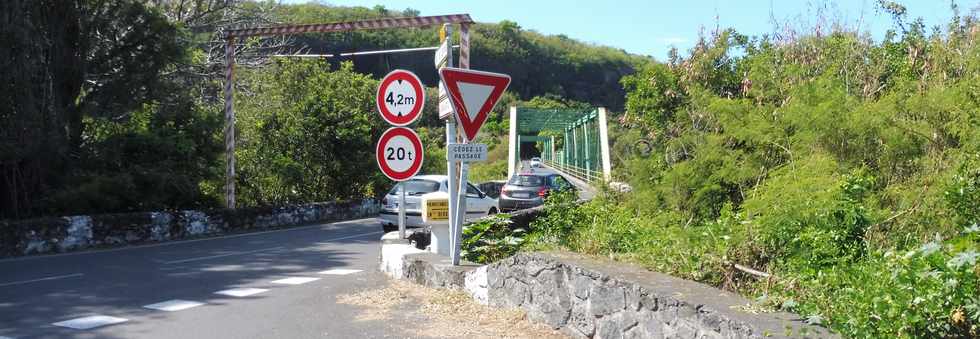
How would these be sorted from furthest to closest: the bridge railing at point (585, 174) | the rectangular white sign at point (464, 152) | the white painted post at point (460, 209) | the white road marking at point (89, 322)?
the bridge railing at point (585, 174) → the white painted post at point (460, 209) → the rectangular white sign at point (464, 152) → the white road marking at point (89, 322)

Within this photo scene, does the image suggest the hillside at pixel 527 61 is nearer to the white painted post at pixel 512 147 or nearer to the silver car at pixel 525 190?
the white painted post at pixel 512 147

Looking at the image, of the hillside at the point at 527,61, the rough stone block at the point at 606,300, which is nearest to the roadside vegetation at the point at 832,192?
the rough stone block at the point at 606,300

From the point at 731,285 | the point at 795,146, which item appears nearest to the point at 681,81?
the point at 795,146

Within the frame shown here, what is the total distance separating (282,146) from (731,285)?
84.6ft

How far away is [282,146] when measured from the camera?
29500 millimetres

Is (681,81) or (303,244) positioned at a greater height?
(681,81)

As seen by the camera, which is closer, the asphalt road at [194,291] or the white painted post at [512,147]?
the asphalt road at [194,291]

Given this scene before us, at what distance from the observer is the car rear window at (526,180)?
26.1m

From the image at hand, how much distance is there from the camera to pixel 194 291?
9609 millimetres

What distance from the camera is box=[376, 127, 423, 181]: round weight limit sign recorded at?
34.5ft

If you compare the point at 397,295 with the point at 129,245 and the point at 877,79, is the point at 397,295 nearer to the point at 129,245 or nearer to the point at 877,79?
the point at 877,79

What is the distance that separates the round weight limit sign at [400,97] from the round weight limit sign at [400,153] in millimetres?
244

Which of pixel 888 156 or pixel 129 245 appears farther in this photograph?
pixel 129 245

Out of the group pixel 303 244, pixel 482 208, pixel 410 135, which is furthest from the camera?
pixel 482 208
